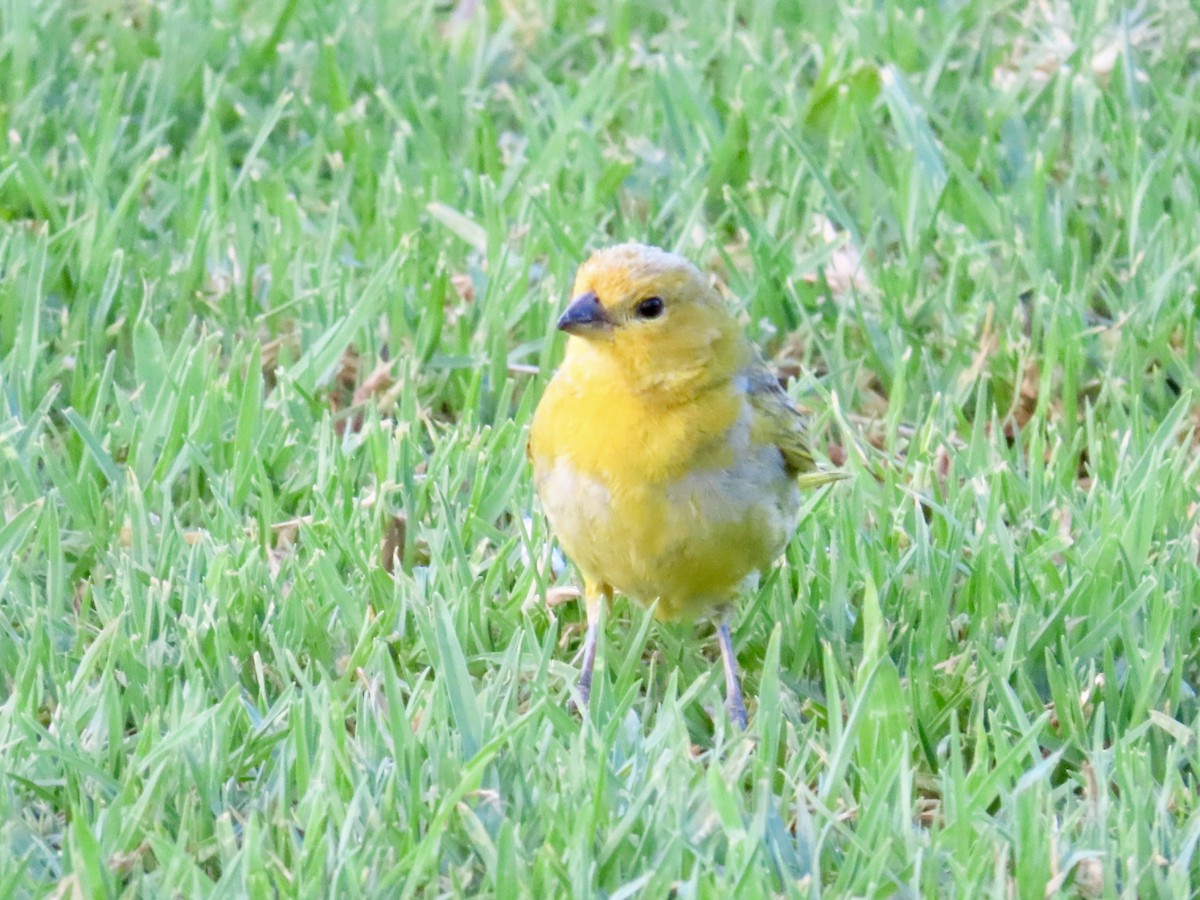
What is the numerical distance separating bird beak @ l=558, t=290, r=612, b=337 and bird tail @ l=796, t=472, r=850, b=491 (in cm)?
63

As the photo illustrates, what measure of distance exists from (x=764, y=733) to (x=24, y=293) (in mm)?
2688

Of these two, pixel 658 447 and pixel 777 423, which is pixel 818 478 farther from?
pixel 658 447

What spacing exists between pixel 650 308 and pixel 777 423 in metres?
0.40

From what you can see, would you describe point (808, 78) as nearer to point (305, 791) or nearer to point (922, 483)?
point (922, 483)

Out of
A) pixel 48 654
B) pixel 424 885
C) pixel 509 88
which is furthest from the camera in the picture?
pixel 509 88

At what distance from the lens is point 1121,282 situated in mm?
5863

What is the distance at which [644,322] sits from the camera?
417cm

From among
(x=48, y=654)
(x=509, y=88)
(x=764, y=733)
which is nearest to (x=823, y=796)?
(x=764, y=733)

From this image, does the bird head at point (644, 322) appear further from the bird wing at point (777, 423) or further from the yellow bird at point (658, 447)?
the bird wing at point (777, 423)

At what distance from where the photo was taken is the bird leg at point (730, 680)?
4.15 m

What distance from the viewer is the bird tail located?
14.8ft

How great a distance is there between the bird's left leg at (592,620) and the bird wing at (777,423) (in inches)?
19.3

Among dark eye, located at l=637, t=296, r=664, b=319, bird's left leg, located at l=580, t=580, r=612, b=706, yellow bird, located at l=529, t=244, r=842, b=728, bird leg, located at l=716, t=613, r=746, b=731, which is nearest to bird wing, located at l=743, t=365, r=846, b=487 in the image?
yellow bird, located at l=529, t=244, r=842, b=728

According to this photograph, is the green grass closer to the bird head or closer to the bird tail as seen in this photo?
the bird tail
